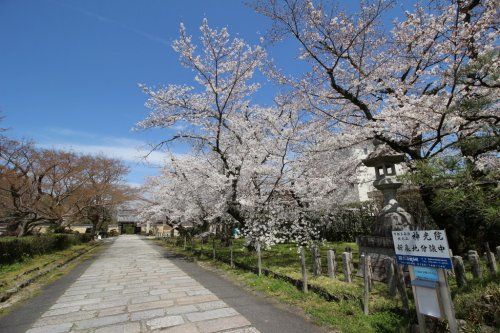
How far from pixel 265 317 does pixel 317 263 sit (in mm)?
3116

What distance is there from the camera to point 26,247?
52.2 feet

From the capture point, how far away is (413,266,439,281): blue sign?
12.5ft

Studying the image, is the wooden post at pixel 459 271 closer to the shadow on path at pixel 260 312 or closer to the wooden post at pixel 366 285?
the wooden post at pixel 366 285

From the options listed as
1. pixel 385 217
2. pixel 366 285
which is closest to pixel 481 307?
pixel 366 285

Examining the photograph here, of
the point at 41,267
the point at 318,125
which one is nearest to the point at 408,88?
the point at 318,125

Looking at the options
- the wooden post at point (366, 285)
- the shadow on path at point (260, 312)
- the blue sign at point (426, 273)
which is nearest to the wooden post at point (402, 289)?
the wooden post at point (366, 285)

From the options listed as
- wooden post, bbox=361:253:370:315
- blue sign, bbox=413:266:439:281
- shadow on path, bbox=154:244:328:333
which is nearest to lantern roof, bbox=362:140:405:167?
wooden post, bbox=361:253:370:315

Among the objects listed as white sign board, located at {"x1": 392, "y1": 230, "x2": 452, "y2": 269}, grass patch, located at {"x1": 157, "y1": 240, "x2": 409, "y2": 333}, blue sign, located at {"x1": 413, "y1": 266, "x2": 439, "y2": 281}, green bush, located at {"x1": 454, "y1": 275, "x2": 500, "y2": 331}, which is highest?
white sign board, located at {"x1": 392, "y1": 230, "x2": 452, "y2": 269}

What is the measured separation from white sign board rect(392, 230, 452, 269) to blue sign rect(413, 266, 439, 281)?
0.19 ft

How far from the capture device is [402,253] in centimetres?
432

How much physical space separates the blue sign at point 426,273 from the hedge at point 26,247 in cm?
1610

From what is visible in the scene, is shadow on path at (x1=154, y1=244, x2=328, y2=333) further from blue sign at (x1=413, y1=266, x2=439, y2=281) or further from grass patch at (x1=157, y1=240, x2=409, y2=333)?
blue sign at (x1=413, y1=266, x2=439, y2=281)

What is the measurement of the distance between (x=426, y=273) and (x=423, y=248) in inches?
12.1

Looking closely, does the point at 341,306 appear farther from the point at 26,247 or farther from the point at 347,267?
the point at 26,247
